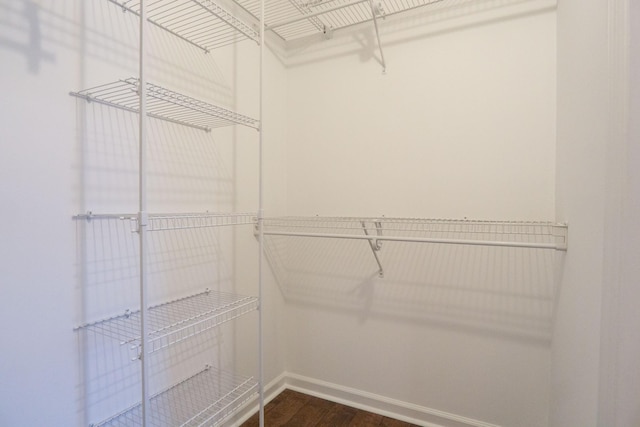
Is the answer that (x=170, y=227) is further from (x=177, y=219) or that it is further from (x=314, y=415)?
(x=314, y=415)

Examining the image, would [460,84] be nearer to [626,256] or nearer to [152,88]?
[626,256]

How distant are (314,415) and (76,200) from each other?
1643 millimetres

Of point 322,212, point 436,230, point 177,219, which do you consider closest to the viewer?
point 177,219

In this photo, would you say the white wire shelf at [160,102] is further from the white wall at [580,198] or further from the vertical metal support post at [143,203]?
the white wall at [580,198]

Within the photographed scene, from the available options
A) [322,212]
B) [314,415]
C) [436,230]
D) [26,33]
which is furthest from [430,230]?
[26,33]

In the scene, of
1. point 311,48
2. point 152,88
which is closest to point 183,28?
point 152,88

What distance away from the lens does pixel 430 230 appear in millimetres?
1677

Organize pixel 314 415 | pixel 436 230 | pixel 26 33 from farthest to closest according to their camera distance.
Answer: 1. pixel 314 415
2. pixel 436 230
3. pixel 26 33

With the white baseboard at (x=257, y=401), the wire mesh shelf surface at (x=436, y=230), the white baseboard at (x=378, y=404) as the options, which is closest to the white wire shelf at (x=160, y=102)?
the wire mesh shelf surface at (x=436, y=230)

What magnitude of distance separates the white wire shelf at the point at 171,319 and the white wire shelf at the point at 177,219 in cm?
34

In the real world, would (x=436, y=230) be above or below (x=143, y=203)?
below

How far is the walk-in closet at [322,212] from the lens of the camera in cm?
89

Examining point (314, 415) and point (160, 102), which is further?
point (314, 415)

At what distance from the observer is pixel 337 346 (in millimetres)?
1938
